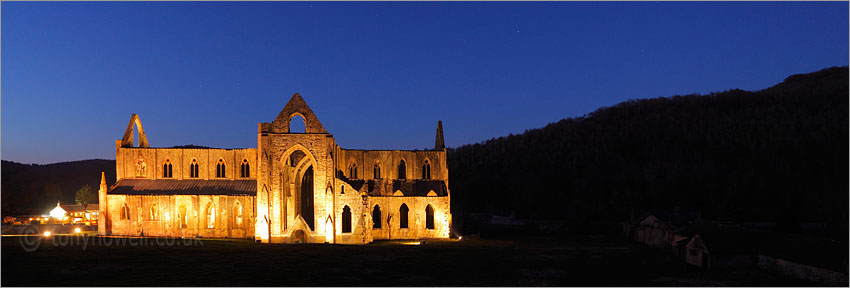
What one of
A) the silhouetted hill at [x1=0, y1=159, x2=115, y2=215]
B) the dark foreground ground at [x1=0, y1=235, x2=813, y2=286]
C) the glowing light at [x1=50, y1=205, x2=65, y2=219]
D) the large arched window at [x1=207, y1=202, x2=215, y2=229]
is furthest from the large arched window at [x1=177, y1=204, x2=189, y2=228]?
the silhouetted hill at [x1=0, y1=159, x2=115, y2=215]

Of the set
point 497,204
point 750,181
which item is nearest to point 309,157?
point 497,204

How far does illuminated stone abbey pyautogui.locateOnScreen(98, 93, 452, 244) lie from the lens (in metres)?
48.3

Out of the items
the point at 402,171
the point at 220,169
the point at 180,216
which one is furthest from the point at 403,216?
the point at 180,216

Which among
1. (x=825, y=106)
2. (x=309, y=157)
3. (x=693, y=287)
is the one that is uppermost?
(x=825, y=106)

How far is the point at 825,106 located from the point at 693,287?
403 feet

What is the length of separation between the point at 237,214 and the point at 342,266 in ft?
67.7

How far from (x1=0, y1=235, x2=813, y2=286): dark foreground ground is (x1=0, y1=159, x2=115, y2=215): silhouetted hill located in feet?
180

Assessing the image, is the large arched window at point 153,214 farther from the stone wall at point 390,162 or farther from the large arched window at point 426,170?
the large arched window at point 426,170

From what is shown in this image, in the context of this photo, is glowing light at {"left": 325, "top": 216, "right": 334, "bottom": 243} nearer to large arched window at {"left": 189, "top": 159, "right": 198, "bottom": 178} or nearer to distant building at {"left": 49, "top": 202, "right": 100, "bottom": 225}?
large arched window at {"left": 189, "top": 159, "right": 198, "bottom": 178}

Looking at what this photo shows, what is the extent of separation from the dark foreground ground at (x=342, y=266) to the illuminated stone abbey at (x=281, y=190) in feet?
12.4

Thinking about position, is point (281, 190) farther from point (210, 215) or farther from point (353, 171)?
point (353, 171)

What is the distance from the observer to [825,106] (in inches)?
5113

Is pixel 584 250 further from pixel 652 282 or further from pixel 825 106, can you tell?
pixel 825 106

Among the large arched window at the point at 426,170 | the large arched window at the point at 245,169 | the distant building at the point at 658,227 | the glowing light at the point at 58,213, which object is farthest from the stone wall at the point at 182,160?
the distant building at the point at 658,227
